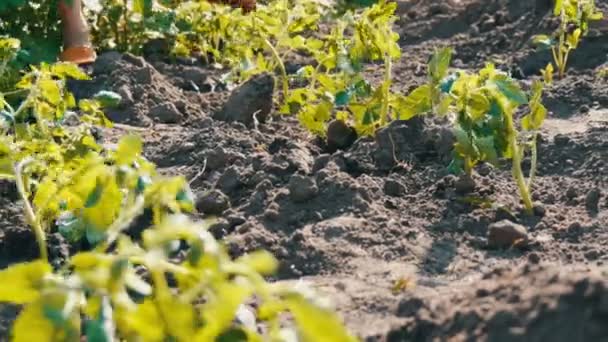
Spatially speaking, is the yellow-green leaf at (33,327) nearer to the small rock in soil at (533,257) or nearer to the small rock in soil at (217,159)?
the small rock in soil at (533,257)

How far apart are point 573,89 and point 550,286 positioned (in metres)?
2.76

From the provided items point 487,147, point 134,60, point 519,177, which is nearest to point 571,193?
point 519,177

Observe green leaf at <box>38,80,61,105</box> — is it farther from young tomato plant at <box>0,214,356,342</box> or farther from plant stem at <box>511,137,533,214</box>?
young tomato plant at <box>0,214,356,342</box>

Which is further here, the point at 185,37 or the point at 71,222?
the point at 185,37

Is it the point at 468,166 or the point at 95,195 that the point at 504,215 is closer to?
the point at 468,166

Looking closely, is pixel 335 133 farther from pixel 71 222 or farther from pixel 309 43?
pixel 71 222


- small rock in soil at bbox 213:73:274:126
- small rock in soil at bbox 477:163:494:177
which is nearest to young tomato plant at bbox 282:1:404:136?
small rock in soil at bbox 213:73:274:126

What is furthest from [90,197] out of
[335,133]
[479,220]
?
[335,133]

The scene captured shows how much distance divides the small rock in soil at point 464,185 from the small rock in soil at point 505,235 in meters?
0.38

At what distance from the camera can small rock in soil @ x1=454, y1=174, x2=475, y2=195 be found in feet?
12.3

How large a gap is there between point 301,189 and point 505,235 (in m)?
0.65

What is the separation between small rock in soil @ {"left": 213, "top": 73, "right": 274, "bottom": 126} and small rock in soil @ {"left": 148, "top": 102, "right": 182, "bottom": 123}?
1.32 ft

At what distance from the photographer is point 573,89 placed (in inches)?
193

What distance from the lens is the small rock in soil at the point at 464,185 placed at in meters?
3.75
